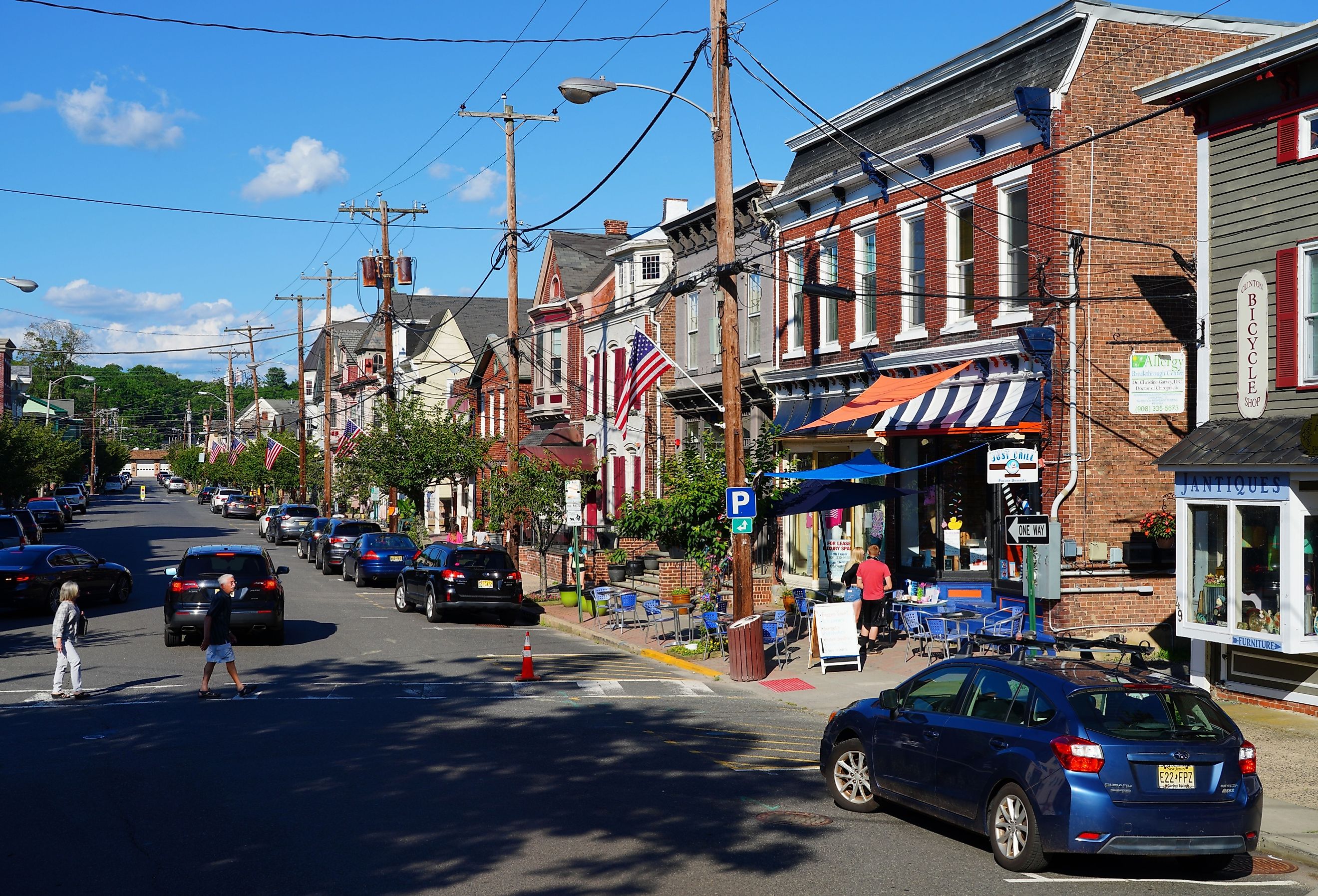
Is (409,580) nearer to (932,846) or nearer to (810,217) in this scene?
(810,217)

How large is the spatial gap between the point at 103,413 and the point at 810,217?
6307 inches

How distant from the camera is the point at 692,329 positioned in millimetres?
33625

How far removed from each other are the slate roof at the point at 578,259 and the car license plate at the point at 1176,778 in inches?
1479

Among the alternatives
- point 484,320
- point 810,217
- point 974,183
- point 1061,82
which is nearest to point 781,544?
point 810,217

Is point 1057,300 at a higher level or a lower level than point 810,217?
lower

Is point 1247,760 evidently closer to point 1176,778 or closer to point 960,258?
point 1176,778

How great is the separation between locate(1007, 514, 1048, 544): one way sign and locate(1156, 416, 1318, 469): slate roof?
2.14 metres

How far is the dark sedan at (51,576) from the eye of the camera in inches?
1011

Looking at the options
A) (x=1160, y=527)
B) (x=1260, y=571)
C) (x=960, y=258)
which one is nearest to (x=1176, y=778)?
(x=1260, y=571)

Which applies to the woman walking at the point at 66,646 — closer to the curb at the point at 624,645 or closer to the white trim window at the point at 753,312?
the curb at the point at 624,645

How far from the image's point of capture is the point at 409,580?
28844 millimetres

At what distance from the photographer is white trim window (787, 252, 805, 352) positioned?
2748 cm

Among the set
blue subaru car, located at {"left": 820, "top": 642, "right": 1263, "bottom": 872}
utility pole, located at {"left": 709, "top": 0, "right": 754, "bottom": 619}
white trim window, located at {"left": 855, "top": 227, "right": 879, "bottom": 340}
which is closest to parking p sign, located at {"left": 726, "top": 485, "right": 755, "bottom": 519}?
utility pole, located at {"left": 709, "top": 0, "right": 754, "bottom": 619}

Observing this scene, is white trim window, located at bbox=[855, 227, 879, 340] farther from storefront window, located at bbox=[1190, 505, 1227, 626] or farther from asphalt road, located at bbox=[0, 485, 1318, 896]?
storefront window, located at bbox=[1190, 505, 1227, 626]
